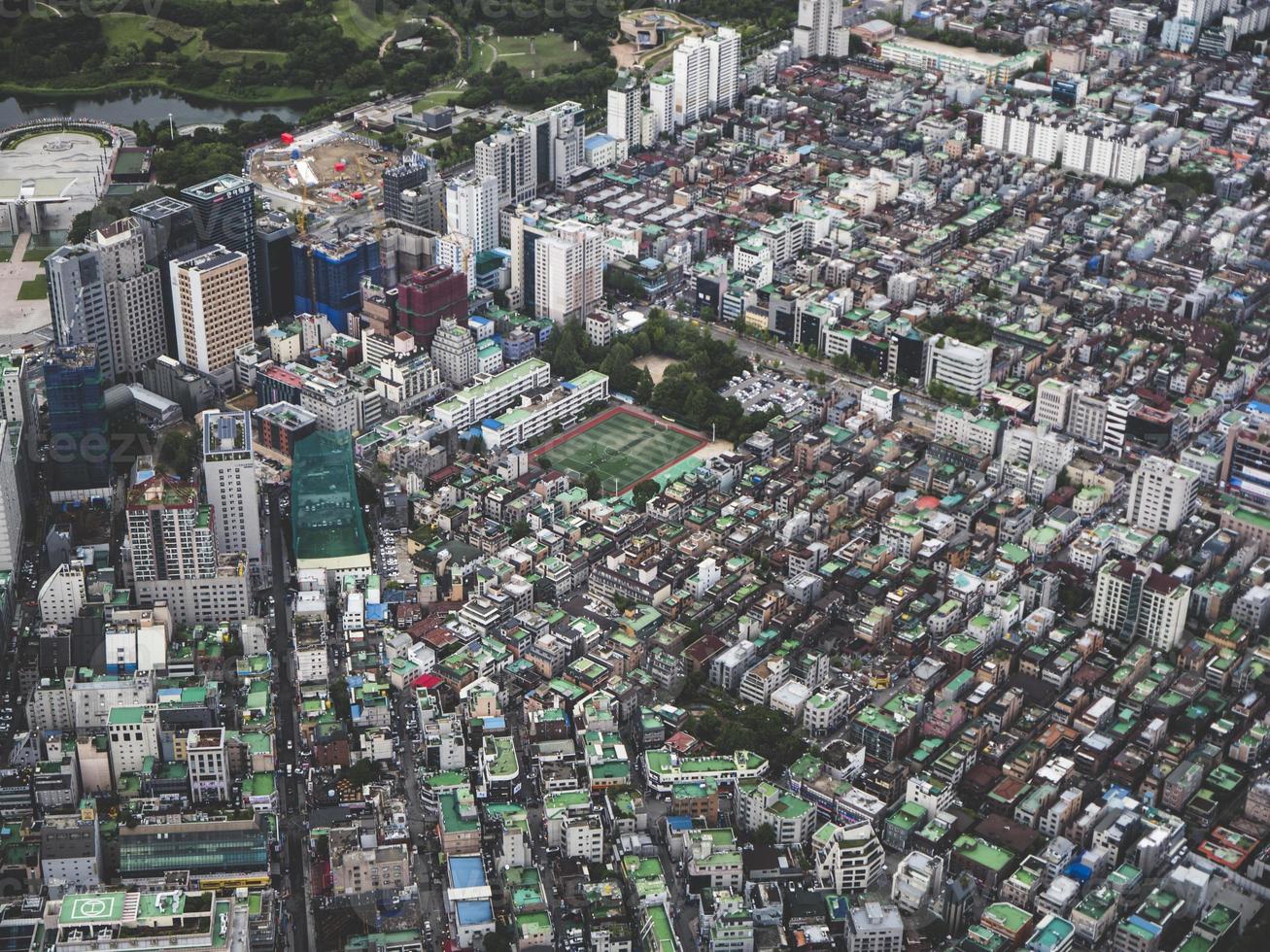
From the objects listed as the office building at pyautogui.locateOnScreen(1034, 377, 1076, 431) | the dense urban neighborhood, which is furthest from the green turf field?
the office building at pyautogui.locateOnScreen(1034, 377, 1076, 431)

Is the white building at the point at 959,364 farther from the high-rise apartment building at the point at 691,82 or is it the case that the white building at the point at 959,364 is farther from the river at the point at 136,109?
the river at the point at 136,109

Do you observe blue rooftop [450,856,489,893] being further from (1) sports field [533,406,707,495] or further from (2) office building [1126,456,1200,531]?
(2) office building [1126,456,1200,531]

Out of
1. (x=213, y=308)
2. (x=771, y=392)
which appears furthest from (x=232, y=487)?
(x=771, y=392)

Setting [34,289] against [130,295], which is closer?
[130,295]

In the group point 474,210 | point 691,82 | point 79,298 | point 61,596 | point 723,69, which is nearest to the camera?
point 61,596

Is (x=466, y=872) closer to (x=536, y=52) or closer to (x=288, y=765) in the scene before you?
(x=288, y=765)

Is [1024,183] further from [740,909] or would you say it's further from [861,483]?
[740,909]

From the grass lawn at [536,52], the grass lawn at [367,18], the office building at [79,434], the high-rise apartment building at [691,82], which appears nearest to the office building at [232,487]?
the office building at [79,434]

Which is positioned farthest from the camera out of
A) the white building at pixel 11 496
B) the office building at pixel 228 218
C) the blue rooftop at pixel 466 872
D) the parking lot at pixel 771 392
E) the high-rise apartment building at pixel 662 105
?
the high-rise apartment building at pixel 662 105

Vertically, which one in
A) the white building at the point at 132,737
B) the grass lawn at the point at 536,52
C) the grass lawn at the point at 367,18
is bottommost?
the white building at the point at 132,737
